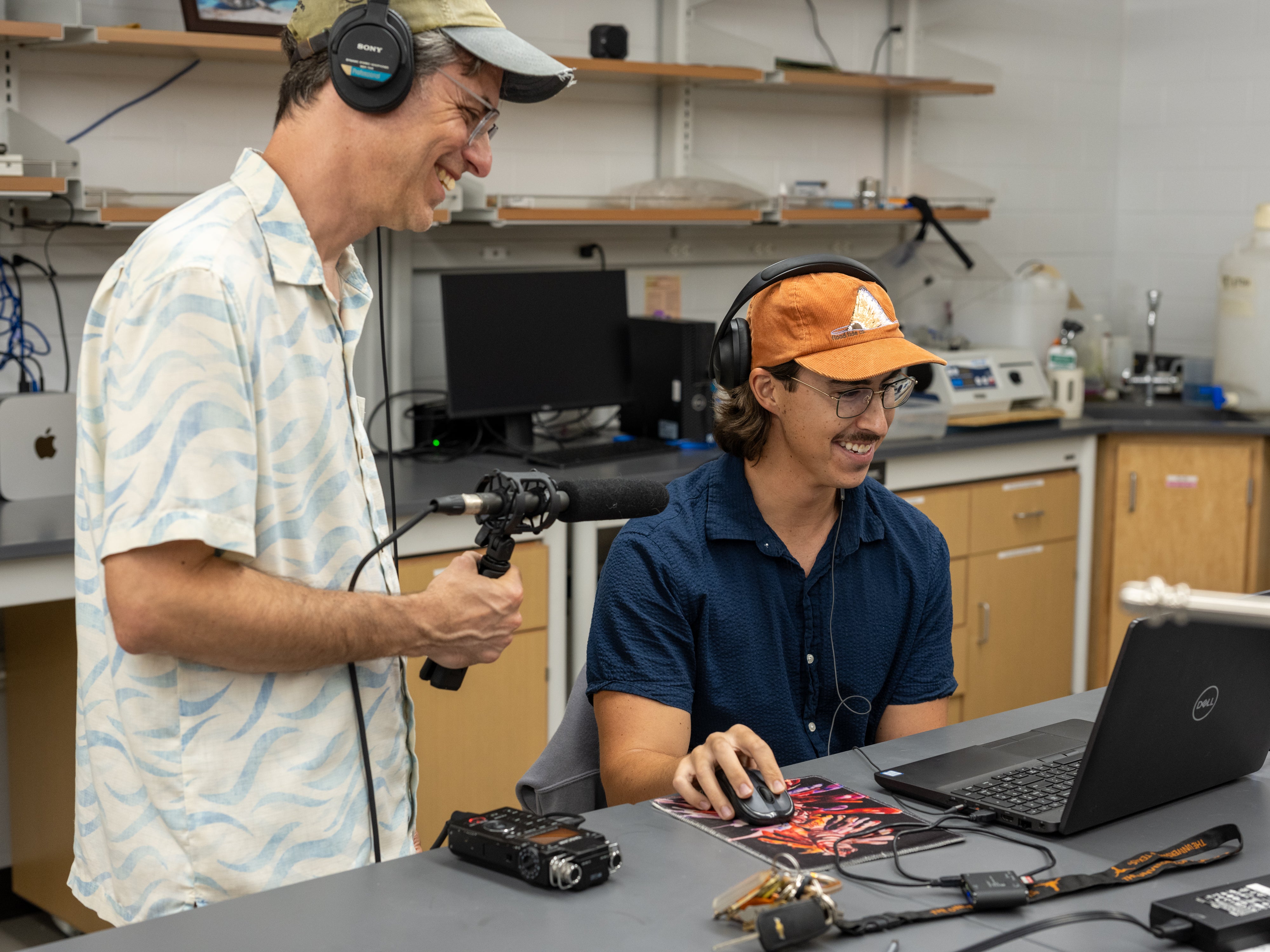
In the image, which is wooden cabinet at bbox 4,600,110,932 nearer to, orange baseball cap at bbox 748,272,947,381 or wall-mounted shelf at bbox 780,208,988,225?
orange baseball cap at bbox 748,272,947,381

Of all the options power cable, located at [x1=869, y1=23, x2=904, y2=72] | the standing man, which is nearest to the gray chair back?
the standing man

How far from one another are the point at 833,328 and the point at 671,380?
5.35 ft

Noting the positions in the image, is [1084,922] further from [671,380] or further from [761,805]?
[671,380]

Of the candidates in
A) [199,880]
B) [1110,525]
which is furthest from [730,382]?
[1110,525]

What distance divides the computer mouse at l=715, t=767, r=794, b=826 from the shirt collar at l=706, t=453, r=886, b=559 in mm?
431

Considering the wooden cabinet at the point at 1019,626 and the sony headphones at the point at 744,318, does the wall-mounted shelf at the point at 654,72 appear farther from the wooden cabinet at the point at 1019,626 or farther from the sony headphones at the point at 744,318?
the sony headphones at the point at 744,318

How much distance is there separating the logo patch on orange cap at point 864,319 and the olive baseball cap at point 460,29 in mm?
486

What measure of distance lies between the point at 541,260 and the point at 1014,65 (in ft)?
6.58

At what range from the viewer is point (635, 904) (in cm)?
105

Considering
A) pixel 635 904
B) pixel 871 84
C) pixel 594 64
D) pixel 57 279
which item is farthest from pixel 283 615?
pixel 871 84

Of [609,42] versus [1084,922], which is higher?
[609,42]

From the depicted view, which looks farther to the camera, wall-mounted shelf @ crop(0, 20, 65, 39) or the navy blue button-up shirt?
wall-mounted shelf @ crop(0, 20, 65, 39)

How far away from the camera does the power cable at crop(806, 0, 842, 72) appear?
397cm

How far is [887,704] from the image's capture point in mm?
1666
